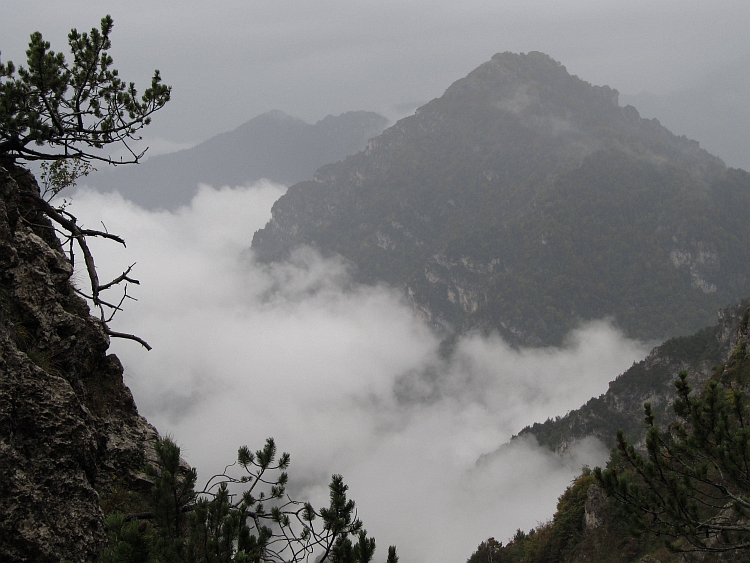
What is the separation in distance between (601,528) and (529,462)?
431 feet

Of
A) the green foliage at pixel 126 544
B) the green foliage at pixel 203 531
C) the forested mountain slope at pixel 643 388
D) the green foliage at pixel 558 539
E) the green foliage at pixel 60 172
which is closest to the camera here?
the green foliage at pixel 126 544

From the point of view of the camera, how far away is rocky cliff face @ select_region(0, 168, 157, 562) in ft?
18.6

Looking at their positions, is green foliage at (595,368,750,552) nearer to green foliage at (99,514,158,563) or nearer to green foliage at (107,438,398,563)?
green foliage at (107,438,398,563)

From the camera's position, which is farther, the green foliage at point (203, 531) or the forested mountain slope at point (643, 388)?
the forested mountain slope at point (643, 388)

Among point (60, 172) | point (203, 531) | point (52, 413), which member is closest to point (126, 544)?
point (203, 531)

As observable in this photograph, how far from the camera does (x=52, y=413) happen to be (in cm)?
625

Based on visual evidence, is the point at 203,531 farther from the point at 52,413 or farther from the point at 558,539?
the point at 558,539

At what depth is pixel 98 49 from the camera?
32.3 feet

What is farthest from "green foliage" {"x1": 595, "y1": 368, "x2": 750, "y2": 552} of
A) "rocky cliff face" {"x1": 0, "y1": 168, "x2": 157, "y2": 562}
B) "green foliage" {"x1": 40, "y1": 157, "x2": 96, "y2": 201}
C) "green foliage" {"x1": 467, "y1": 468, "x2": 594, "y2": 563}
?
"green foliage" {"x1": 467, "y1": 468, "x2": 594, "y2": 563}

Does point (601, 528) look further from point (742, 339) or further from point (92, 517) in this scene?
point (92, 517)

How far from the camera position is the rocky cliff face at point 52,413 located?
5.67 m

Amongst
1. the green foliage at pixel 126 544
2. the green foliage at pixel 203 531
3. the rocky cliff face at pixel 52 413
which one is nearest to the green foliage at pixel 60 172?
the rocky cliff face at pixel 52 413

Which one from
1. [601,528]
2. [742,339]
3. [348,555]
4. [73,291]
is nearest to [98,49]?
[73,291]

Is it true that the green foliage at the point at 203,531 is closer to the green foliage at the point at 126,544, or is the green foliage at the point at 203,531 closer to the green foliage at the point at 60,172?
the green foliage at the point at 126,544
